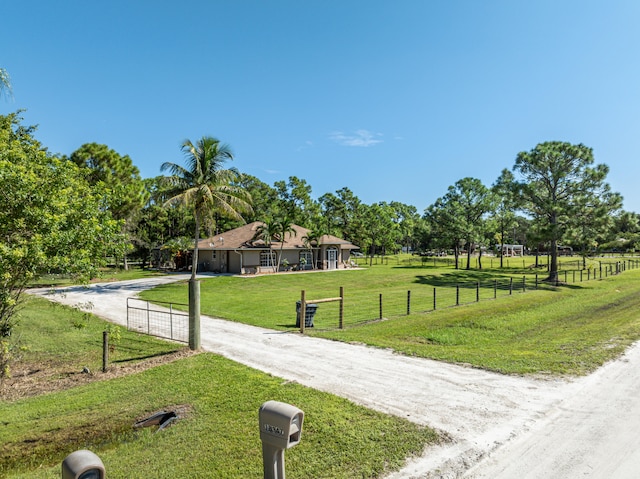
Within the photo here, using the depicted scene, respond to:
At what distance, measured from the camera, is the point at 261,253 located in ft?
129

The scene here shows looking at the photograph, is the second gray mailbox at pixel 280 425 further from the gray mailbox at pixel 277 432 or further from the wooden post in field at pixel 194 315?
the wooden post in field at pixel 194 315

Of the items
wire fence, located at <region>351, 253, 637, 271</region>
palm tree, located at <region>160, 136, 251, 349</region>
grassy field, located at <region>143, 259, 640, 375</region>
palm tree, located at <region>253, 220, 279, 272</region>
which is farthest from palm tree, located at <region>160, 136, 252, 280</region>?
wire fence, located at <region>351, 253, 637, 271</region>

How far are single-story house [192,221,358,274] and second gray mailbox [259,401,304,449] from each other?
3433 centimetres

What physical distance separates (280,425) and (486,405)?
4.28 meters

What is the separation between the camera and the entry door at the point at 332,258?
4500cm

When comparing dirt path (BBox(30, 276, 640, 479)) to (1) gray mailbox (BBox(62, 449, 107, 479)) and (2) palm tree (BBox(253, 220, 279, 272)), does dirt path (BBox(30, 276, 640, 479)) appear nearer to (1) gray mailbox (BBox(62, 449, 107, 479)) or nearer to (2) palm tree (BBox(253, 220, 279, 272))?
(1) gray mailbox (BBox(62, 449, 107, 479))

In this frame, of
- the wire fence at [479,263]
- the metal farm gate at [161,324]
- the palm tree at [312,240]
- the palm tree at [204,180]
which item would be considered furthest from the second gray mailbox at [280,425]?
the wire fence at [479,263]

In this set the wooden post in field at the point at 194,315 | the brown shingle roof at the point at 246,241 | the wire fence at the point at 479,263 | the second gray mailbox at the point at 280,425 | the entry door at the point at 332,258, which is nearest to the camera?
the second gray mailbox at the point at 280,425

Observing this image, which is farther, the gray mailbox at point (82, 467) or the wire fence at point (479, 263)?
the wire fence at point (479, 263)

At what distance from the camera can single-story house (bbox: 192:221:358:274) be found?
38.2m

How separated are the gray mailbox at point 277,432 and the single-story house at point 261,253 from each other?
34298 millimetres

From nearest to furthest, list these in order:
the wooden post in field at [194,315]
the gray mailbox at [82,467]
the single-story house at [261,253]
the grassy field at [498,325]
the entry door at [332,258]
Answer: the gray mailbox at [82,467], the grassy field at [498,325], the wooden post in field at [194,315], the single-story house at [261,253], the entry door at [332,258]

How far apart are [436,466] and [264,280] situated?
28933 mm

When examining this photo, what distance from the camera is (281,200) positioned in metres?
59.0
